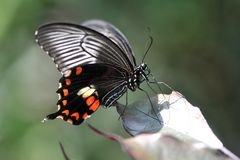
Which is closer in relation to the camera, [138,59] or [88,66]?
[88,66]

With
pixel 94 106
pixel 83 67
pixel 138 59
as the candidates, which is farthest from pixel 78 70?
pixel 138 59

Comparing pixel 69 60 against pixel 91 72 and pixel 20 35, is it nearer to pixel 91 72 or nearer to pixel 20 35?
pixel 91 72

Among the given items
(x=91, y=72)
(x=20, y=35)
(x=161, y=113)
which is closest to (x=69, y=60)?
(x=91, y=72)

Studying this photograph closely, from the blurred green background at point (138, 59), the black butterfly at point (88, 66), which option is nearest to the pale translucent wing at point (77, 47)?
the black butterfly at point (88, 66)

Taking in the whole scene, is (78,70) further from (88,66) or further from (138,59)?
(138,59)

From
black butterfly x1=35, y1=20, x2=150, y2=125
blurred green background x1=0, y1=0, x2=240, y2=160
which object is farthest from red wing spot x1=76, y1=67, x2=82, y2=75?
blurred green background x1=0, y1=0, x2=240, y2=160

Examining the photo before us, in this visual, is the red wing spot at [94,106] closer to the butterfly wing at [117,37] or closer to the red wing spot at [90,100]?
the red wing spot at [90,100]

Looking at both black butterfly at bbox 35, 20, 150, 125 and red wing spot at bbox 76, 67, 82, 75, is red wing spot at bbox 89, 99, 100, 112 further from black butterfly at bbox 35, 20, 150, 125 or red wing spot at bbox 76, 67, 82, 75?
red wing spot at bbox 76, 67, 82, 75
